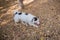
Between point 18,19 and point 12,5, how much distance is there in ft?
4.20

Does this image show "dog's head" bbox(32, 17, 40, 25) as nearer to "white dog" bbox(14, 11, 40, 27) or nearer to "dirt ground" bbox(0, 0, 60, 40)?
"white dog" bbox(14, 11, 40, 27)

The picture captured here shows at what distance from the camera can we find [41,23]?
15.1ft

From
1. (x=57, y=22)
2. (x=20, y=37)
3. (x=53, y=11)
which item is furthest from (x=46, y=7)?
(x=20, y=37)

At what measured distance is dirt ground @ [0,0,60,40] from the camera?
4220 millimetres

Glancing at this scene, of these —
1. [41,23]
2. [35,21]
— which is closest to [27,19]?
[35,21]

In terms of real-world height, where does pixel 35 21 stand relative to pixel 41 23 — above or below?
above

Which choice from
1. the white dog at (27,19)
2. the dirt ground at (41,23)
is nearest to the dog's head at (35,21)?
the white dog at (27,19)

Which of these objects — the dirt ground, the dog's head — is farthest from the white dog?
the dirt ground

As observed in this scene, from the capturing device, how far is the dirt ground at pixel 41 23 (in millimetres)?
4220

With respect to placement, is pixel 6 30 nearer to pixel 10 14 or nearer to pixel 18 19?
pixel 18 19

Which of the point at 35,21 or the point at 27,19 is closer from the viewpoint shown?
the point at 35,21

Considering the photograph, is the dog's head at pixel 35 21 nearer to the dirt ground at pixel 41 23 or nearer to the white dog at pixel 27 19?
the white dog at pixel 27 19

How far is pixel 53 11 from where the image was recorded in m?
5.03

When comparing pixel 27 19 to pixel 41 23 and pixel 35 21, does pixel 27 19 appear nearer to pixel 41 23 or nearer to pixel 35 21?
pixel 35 21
